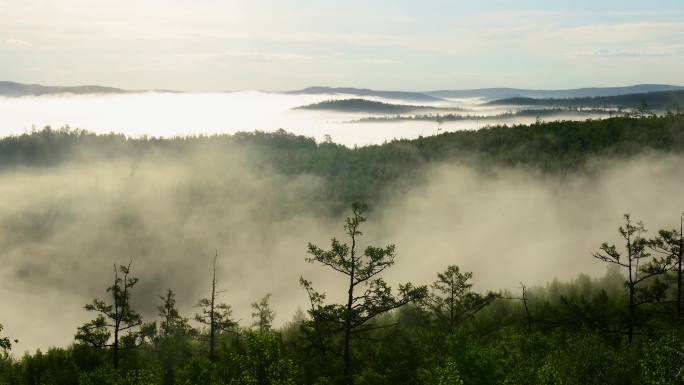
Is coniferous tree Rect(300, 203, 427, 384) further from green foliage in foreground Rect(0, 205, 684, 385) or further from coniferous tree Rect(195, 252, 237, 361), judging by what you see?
coniferous tree Rect(195, 252, 237, 361)

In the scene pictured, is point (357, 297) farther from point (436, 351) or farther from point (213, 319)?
point (213, 319)

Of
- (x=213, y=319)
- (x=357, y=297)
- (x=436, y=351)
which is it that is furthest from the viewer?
(x=213, y=319)

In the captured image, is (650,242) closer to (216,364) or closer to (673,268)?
(673,268)

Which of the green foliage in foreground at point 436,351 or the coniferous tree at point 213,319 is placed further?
the coniferous tree at point 213,319

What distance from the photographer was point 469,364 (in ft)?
107

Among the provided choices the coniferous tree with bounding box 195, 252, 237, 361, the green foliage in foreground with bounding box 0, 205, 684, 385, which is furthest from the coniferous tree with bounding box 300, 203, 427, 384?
the coniferous tree with bounding box 195, 252, 237, 361

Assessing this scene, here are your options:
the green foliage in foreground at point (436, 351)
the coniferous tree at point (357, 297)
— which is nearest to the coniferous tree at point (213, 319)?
the green foliage in foreground at point (436, 351)

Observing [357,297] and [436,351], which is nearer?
[357,297]

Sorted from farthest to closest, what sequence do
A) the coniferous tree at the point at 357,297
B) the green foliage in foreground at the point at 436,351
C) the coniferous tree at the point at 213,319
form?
the coniferous tree at the point at 213,319 → the coniferous tree at the point at 357,297 → the green foliage in foreground at the point at 436,351

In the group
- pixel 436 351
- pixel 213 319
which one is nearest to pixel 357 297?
pixel 436 351

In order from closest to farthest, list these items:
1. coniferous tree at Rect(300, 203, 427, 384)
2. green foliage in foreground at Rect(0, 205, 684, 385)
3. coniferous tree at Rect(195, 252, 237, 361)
A: green foliage in foreground at Rect(0, 205, 684, 385) → coniferous tree at Rect(300, 203, 427, 384) → coniferous tree at Rect(195, 252, 237, 361)

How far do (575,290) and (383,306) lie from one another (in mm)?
87001

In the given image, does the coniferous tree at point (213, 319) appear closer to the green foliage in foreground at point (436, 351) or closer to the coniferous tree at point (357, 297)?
the green foliage in foreground at point (436, 351)

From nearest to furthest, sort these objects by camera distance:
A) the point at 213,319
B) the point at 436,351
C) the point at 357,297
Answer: the point at 357,297 < the point at 436,351 < the point at 213,319
